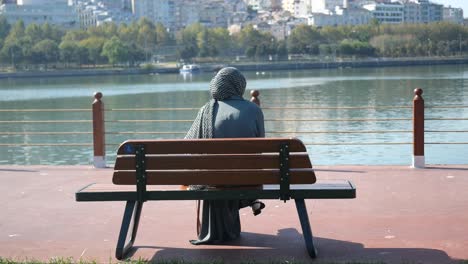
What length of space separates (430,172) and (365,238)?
328 centimetres

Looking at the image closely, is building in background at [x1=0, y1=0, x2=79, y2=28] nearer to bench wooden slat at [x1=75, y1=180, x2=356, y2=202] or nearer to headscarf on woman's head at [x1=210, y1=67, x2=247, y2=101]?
headscarf on woman's head at [x1=210, y1=67, x2=247, y2=101]

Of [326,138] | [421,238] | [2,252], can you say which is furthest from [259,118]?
[326,138]

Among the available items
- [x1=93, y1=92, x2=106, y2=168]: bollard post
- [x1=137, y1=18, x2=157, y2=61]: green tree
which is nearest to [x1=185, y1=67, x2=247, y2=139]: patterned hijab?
[x1=93, y1=92, x2=106, y2=168]: bollard post

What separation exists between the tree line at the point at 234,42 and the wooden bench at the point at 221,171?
119m

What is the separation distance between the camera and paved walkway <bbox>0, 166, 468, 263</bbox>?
5.14 metres

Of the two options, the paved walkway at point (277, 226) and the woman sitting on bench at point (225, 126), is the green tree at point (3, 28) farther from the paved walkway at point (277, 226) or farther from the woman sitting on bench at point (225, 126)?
the woman sitting on bench at point (225, 126)

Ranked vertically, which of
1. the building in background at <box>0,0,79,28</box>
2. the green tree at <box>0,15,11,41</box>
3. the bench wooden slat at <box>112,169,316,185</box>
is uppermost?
the building in background at <box>0,0,79,28</box>

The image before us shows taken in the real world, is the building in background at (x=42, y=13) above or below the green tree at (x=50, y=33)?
above

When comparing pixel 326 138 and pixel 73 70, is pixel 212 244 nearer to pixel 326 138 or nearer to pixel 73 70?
pixel 326 138

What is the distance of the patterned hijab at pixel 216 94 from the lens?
17.5 feet

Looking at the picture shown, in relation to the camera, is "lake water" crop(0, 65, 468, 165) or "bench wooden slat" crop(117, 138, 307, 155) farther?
"lake water" crop(0, 65, 468, 165)

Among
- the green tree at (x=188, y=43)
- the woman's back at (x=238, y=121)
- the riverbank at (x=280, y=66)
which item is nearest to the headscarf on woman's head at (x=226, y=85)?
the woman's back at (x=238, y=121)

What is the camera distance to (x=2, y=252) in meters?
5.32

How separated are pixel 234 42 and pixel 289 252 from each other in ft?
473
